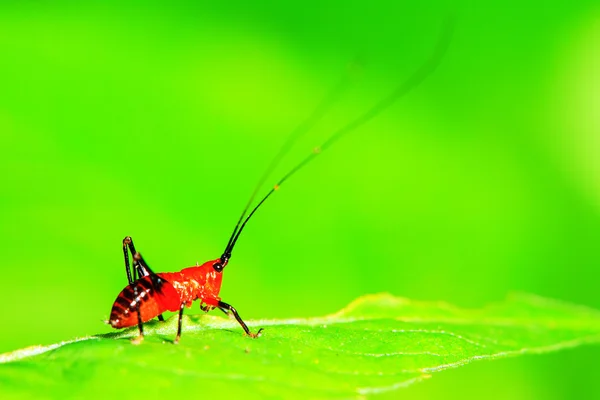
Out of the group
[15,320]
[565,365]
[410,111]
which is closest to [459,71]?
[410,111]

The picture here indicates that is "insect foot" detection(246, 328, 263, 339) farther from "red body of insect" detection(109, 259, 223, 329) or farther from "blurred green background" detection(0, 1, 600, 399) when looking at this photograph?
"blurred green background" detection(0, 1, 600, 399)

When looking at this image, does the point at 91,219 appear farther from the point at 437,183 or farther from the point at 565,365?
the point at 565,365

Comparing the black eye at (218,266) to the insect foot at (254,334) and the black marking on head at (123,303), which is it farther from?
the insect foot at (254,334)

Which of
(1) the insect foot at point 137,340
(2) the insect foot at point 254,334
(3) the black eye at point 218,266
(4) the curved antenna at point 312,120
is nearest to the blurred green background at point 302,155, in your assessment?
(4) the curved antenna at point 312,120

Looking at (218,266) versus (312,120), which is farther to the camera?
(312,120)

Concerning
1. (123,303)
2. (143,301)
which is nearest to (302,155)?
(143,301)

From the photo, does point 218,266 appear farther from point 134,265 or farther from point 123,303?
point 123,303
